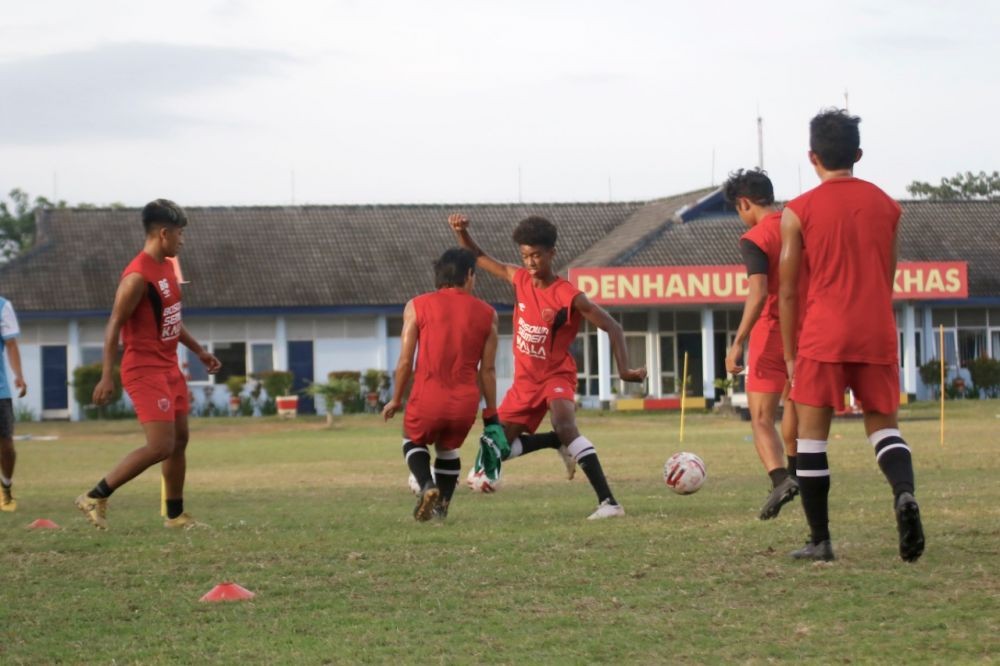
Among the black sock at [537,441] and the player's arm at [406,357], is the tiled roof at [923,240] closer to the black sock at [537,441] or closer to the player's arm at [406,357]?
the black sock at [537,441]

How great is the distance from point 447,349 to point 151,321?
2085 mm

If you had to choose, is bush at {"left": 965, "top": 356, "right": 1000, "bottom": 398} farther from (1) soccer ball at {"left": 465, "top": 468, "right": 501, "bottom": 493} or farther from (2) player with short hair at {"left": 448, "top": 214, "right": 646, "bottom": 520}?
(1) soccer ball at {"left": 465, "top": 468, "right": 501, "bottom": 493}

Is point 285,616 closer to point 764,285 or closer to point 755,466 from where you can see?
point 764,285

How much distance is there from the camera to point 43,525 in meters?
11.6

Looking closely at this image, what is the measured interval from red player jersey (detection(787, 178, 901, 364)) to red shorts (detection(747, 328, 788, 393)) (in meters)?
2.48

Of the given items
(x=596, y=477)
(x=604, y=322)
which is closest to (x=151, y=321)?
(x=604, y=322)

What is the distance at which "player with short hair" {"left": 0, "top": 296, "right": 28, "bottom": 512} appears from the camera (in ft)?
44.0

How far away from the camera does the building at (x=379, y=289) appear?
4562cm

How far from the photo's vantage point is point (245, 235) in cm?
5100

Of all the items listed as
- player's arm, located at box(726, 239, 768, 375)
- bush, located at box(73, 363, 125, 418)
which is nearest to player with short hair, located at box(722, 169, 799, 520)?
player's arm, located at box(726, 239, 768, 375)

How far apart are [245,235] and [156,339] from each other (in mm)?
40643

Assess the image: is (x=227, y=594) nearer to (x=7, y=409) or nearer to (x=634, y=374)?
(x=634, y=374)

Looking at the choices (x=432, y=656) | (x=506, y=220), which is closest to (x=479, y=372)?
(x=432, y=656)

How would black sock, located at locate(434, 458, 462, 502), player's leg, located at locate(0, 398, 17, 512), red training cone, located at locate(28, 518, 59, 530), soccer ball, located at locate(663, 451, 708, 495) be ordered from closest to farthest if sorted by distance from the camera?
black sock, located at locate(434, 458, 462, 502), red training cone, located at locate(28, 518, 59, 530), soccer ball, located at locate(663, 451, 708, 495), player's leg, located at locate(0, 398, 17, 512)
